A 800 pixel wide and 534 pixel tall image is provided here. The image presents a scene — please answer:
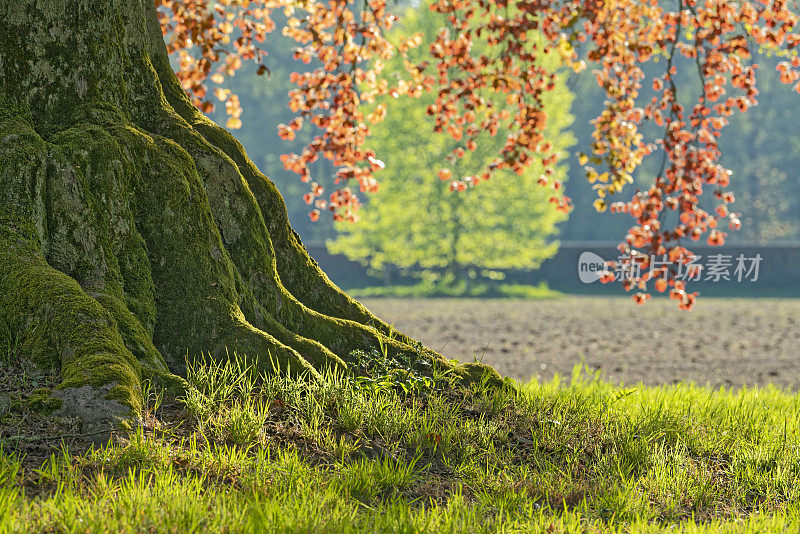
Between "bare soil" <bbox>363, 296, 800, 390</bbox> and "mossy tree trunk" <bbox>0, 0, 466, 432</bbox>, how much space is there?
9.26 feet

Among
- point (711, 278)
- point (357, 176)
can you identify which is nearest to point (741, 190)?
point (711, 278)

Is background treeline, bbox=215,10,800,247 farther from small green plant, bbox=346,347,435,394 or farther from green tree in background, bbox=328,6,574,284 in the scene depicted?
small green plant, bbox=346,347,435,394

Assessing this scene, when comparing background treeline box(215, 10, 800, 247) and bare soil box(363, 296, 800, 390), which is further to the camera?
background treeline box(215, 10, 800, 247)

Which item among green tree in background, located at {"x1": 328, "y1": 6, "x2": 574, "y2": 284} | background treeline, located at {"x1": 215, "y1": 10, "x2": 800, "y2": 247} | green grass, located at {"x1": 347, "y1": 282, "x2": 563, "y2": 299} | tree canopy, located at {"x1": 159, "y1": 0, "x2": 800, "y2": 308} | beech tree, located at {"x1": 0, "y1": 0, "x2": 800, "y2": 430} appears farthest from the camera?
background treeline, located at {"x1": 215, "y1": 10, "x2": 800, "y2": 247}

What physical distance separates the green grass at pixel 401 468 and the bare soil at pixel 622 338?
7.48 feet

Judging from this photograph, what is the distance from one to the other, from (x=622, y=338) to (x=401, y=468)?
11900 mm

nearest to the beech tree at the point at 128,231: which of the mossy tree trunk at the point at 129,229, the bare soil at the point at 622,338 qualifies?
the mossy tree trunk at the point at 129,229

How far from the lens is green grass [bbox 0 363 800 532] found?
301 cm

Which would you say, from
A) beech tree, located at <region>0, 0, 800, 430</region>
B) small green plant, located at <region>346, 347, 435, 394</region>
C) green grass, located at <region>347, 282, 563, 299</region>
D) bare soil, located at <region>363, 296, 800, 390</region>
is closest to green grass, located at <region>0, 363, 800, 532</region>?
small green plant, located at <region>346, 347, 435, 394</region>

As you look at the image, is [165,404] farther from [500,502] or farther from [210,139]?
[210,139]

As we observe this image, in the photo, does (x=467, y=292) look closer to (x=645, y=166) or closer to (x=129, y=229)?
(x=645, y=166)

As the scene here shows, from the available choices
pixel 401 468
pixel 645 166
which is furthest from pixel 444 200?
pixel 401 468

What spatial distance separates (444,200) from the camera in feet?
95.9

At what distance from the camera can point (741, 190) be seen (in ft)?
148
